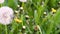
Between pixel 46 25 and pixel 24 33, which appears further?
pixel 46 25

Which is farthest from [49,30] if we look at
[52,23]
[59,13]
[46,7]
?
[46,7]

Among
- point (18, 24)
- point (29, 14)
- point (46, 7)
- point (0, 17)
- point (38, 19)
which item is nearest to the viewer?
point (0, 17)

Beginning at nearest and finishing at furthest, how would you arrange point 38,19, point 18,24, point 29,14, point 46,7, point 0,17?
Result: 1. point 0,17
2. point 18,24
3. point 38,19
4. point 29,14
5. point 46,7

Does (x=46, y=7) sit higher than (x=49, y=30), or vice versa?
(x=46, y=7)

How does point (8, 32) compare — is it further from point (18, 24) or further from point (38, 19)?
point (38, 19)

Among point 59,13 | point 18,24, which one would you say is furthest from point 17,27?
point 59,13

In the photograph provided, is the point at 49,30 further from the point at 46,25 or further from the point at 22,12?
the point at 22,12

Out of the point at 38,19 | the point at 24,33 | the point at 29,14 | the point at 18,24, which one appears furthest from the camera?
the point at 29,14

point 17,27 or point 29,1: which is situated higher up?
point 29,1

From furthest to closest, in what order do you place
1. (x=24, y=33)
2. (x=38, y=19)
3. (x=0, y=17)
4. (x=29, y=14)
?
(x=29, y=14) → (x=38, y=19) → (x=24, y=33) → (x=0, y=17)
